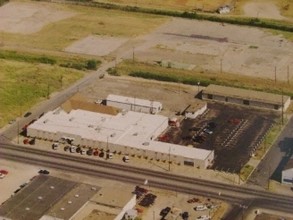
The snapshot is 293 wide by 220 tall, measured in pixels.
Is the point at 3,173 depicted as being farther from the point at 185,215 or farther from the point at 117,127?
the point at 185,215

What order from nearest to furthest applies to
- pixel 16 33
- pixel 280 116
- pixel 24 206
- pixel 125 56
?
pixel 24 206 < pixel 280 116 < pixel 125 56 < pixel 16 33

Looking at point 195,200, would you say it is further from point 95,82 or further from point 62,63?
point 62,63

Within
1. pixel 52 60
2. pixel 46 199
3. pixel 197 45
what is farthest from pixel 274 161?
pixel 197 45

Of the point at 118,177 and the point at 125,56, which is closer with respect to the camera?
the point at 118,177

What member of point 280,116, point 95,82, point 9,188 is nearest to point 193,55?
point 95,82

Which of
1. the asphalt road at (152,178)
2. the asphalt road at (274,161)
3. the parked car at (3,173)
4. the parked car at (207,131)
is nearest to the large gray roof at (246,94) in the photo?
the asphalt road at (274,161)

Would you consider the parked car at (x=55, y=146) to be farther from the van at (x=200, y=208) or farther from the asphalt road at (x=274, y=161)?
the asphalt road at (x=274, y=161)
